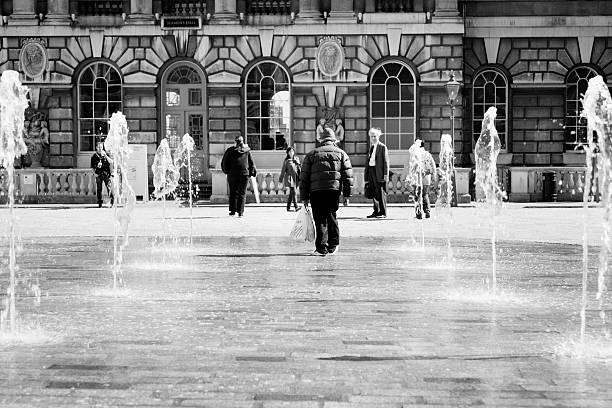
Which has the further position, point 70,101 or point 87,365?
point 70,101

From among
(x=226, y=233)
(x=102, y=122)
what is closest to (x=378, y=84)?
(x=102, y=122)

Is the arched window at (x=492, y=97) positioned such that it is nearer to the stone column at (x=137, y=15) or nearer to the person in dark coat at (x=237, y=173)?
the stone column at (x=137, y=15)

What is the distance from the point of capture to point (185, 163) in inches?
1383

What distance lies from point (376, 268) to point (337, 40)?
73.0 feet

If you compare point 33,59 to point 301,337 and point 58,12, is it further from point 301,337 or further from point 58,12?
point 301,337

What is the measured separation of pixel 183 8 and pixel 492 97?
10314 mm

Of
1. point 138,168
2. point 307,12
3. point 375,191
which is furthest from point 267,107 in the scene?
point 375,191

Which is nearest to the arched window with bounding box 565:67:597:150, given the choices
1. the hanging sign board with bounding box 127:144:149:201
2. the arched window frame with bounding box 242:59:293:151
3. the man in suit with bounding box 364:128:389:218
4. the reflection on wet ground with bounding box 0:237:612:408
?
the arched window frame with bounding box 242:59:293:151

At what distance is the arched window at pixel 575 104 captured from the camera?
3512 cm

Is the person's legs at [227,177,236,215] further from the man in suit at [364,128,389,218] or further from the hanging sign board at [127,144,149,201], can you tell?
the hanging sign board at [127,144,149,201]

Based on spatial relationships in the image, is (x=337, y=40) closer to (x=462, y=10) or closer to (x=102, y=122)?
(x=462, y=10)

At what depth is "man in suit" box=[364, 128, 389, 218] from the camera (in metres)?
24.1

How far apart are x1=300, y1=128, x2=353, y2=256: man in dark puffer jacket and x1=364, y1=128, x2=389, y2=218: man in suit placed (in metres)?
9.32

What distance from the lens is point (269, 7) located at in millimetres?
33969
